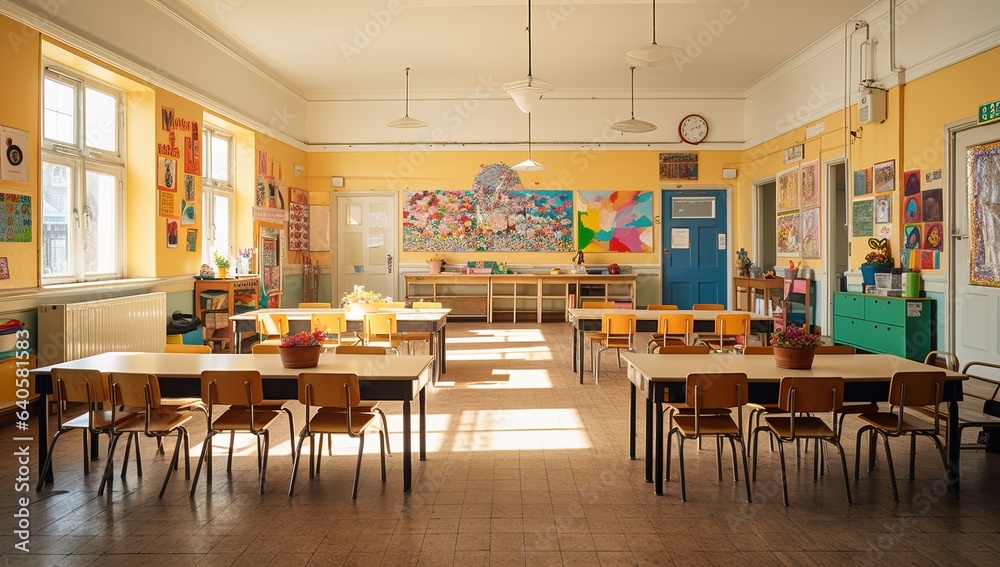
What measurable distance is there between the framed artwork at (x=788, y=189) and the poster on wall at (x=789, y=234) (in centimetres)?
15

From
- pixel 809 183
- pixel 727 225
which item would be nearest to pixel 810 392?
pixel 809 183

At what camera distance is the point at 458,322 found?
12695mm

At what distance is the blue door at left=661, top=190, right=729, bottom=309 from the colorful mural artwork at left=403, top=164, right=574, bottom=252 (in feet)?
6.42

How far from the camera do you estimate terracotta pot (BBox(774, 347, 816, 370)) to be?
3.99 meters

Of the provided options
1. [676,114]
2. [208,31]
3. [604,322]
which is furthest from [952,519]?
[676,114]

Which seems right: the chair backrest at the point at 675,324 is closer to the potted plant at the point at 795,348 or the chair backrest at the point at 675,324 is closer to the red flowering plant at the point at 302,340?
the potted plant at the point at 795,348

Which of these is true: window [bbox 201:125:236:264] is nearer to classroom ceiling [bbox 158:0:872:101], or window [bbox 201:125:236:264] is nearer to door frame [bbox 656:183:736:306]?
classroom ceiling [bbox 158:0:872:101]

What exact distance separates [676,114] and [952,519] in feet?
33.8

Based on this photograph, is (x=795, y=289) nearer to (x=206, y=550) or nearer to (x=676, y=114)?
(x=676, y=114)

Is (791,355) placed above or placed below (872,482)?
above

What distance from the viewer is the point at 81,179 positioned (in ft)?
21.7

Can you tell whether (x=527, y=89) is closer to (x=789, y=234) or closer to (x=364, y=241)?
(x=789, y=234)

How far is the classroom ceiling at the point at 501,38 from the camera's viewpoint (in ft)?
27.1

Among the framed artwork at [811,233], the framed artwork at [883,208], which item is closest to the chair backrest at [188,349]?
the framed artwork at [883,208]
